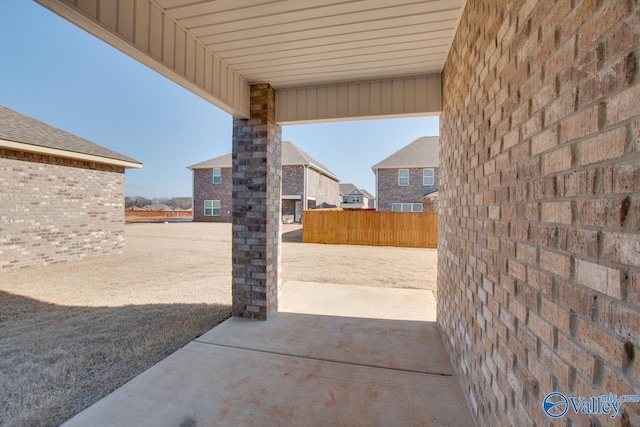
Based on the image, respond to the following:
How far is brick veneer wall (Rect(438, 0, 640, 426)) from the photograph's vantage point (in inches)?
29.8

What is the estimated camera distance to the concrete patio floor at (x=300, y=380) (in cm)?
212

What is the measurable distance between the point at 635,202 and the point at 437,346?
2.96 m

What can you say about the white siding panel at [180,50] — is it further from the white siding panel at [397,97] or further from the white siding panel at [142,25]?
the white siding panel at [397,97]

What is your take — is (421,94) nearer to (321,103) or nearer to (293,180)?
(321,103)

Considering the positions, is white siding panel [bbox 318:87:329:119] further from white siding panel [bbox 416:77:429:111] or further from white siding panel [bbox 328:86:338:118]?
white siding panel [bbox 416:77:429:111]

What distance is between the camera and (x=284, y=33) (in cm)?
277

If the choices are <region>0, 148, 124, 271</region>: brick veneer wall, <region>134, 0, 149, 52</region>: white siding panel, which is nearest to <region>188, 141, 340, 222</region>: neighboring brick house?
<region>0, 148, 124, 271</region>: brick veneer wall

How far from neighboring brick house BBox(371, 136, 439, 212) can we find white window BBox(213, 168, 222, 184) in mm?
13091

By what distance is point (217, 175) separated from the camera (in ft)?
78.1

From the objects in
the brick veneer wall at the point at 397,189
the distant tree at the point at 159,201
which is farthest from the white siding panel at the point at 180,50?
the distant tree at the point at 159,201

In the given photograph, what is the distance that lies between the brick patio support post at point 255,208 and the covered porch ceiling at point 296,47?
221 mm

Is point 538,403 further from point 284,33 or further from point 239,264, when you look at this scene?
point 239,264

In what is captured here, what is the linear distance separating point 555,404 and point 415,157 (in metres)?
19.4

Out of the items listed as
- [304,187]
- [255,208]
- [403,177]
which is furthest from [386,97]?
[304,187]
